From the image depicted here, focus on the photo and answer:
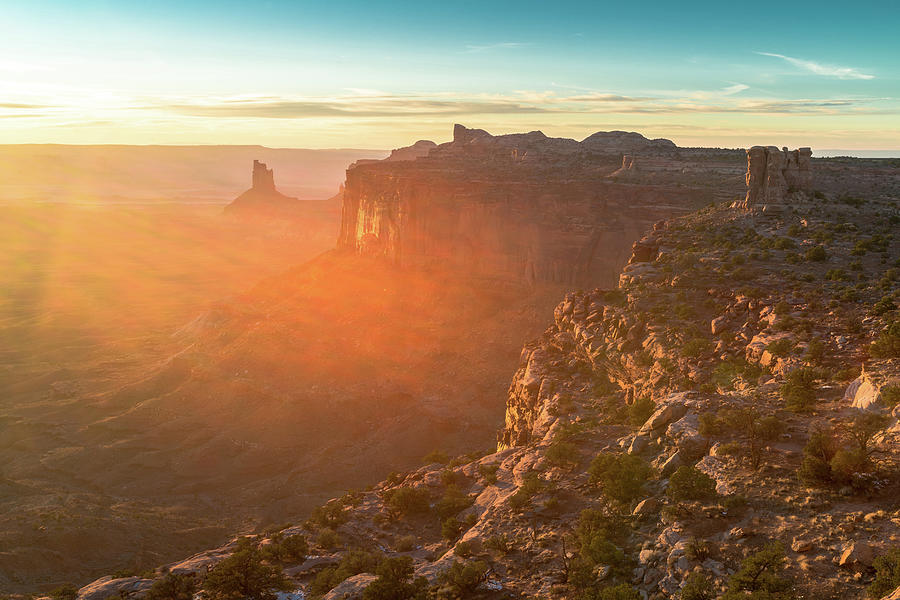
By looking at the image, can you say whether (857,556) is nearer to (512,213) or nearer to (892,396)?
(892,396)

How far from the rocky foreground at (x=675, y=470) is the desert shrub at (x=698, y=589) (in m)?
0.04

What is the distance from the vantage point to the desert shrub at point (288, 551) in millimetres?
29844

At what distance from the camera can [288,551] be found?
1176 inches

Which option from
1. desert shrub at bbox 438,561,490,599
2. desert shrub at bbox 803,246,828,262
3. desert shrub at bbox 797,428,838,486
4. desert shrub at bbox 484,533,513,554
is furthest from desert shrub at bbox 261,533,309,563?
desert shrub at bbox 803,246,828,262

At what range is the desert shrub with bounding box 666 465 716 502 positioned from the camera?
72.9 ft

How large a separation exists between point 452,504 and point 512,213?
5529 cm

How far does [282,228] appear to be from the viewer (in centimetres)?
19675

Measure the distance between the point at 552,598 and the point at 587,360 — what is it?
63.6 feet

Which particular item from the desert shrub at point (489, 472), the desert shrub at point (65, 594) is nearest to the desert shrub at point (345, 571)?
the desert shrub at point (489, 472)

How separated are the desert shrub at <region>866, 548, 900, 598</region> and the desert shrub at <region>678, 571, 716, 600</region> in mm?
3733

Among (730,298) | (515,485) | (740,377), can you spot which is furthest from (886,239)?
(515,485)

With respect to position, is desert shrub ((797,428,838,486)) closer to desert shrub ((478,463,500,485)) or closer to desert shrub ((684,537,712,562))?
desert shrub ((684,537,712,562))

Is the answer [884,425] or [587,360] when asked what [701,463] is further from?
[587,360]

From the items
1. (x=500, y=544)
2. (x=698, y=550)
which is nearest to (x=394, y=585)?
(x=500, y=544)
